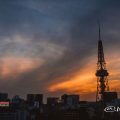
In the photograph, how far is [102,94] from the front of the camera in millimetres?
197875

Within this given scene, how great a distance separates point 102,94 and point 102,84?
263 inches

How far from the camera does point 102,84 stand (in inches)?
7869
